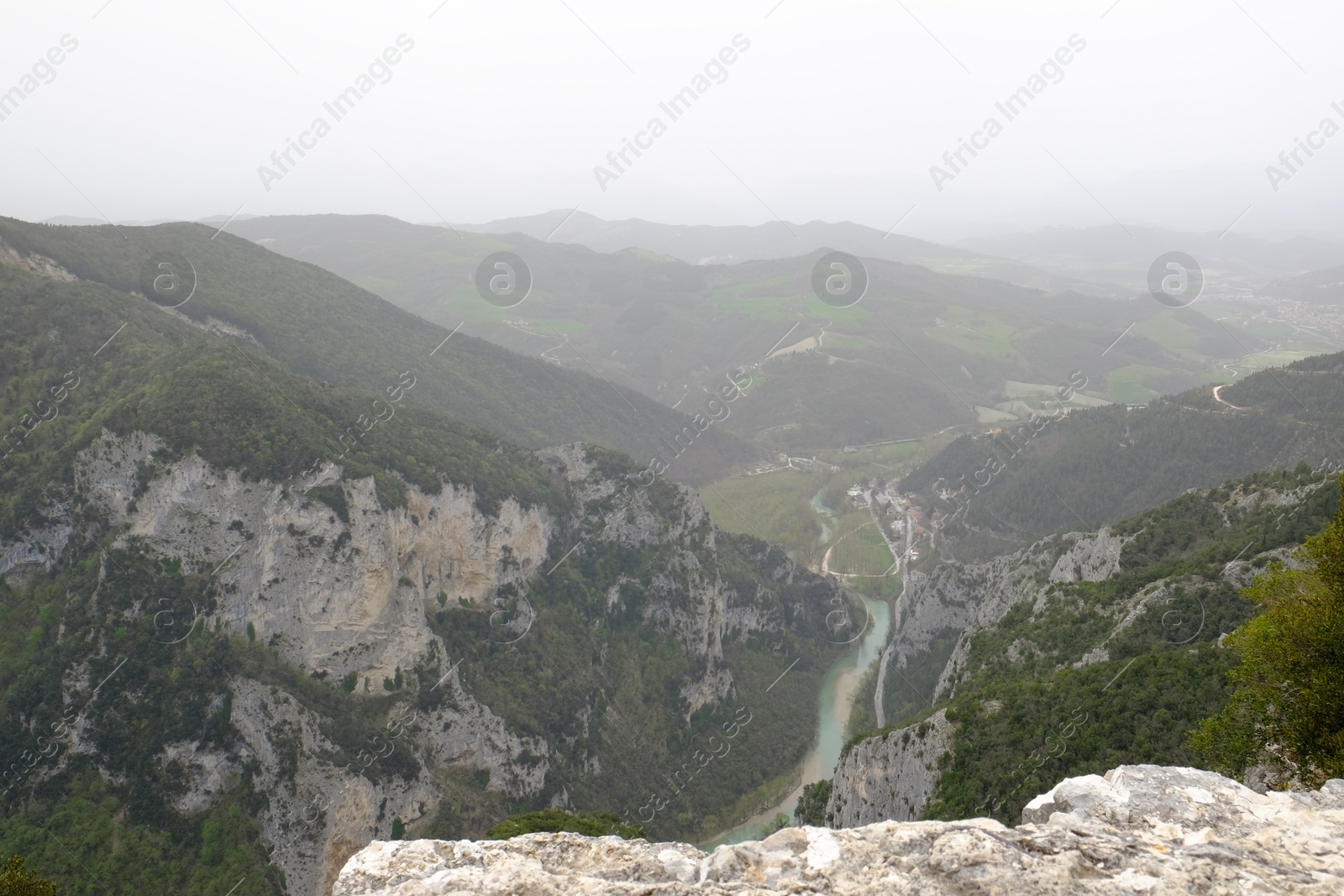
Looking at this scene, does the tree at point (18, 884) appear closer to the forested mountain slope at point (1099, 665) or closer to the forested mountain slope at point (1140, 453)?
the forested mountain slope at point (1099, 665)

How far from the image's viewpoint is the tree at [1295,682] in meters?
15.6

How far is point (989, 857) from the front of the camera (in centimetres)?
1068

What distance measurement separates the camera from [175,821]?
38219mm

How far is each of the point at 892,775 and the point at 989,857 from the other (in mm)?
26568

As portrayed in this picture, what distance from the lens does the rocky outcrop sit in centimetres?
3238

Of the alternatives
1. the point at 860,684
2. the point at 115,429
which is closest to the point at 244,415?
the point at 115,429

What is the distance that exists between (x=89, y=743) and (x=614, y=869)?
131 feet

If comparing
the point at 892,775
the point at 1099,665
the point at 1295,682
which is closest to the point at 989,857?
the point at 1295,682

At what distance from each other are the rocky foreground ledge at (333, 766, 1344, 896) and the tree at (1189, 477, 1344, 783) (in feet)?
12.8

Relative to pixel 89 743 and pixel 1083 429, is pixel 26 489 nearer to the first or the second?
pixel 89 743

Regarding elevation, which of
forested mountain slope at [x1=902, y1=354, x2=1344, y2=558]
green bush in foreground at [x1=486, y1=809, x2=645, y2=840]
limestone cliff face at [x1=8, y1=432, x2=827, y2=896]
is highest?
forested mountain slope at [x1=902, y1=354, x2=1344, y2=558]

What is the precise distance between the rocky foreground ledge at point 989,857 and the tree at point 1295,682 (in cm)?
390

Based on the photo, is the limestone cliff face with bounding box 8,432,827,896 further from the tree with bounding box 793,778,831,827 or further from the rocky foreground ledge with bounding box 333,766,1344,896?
the rocky foreground ledge with bounding box 333,766,1344,896

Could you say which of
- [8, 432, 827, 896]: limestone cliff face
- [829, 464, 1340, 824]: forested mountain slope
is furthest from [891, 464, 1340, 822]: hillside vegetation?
[8, 432, 827, 896]: limestone cliff face
